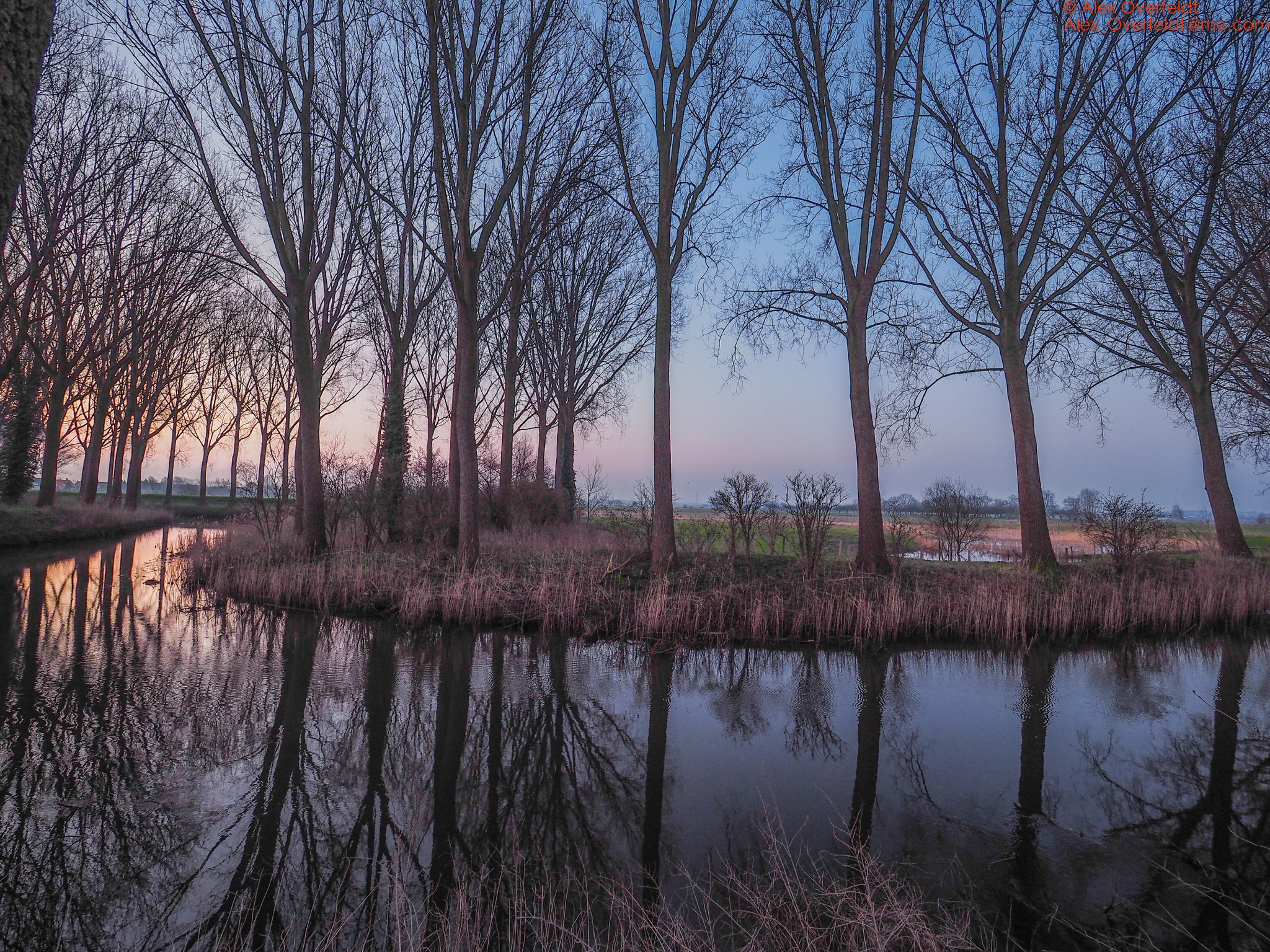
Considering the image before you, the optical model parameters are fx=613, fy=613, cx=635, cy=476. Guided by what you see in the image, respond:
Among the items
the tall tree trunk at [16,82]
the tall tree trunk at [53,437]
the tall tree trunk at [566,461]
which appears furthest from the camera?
the tall tree trunk at [566,461]

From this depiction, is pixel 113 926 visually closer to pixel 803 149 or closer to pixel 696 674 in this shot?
pixel 696 674

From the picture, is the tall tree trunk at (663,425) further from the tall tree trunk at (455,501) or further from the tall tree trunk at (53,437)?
the tall tree trunk at (53,437)

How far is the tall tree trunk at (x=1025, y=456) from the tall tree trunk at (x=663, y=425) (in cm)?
725

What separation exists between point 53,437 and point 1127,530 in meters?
30.5

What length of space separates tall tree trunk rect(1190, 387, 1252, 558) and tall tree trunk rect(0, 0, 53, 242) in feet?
67.6

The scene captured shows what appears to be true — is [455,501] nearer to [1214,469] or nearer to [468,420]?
[468,420]

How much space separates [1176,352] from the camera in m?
16.0

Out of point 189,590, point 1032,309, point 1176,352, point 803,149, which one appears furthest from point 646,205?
point 1176,352

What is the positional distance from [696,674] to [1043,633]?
18.6 feet

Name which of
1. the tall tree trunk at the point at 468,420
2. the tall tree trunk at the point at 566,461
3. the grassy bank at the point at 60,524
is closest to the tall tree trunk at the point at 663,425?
the tall tree trunk at the point at 468,420

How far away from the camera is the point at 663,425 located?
11.1m

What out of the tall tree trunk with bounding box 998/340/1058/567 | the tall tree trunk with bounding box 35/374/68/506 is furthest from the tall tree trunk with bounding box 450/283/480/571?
the tall tree trunk with bounding box 35/374/68/506

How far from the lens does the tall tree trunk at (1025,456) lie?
40.4 ft

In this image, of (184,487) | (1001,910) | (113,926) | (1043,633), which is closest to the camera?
(113,926)
